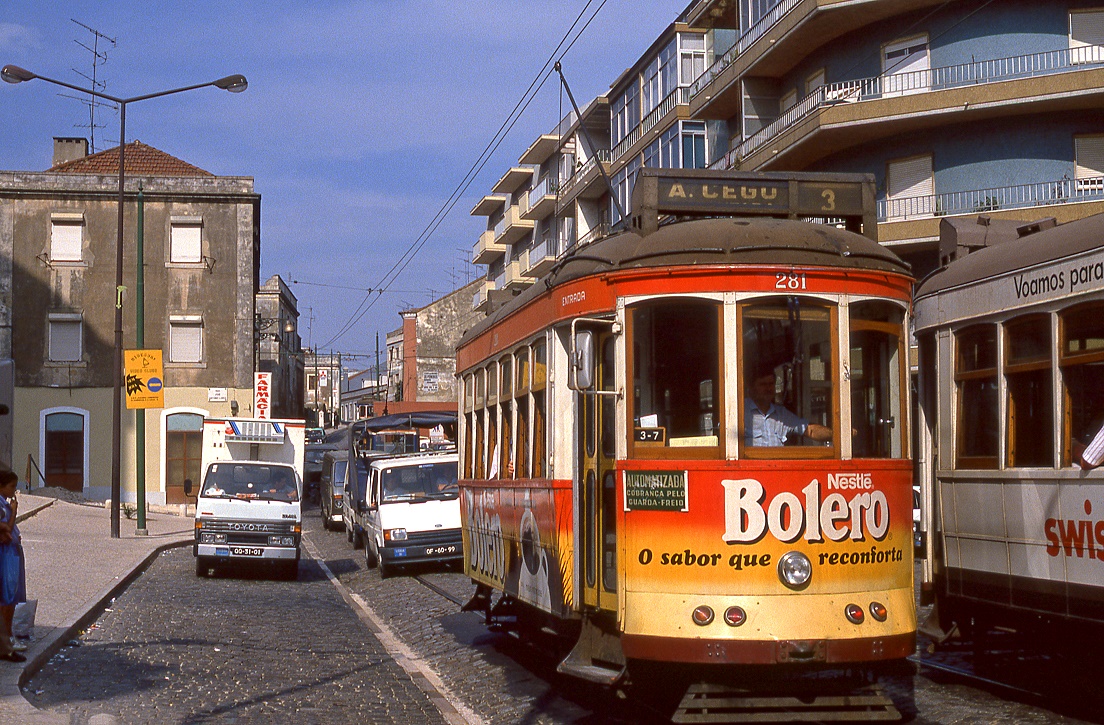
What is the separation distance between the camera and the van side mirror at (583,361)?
8.03 meters

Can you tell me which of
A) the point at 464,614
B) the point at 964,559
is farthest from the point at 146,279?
the point at 964,559

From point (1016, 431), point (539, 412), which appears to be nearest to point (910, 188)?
point (1016, 431)

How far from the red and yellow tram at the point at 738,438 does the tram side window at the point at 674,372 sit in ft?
0.04

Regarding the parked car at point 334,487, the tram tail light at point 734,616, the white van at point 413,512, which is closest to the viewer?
the tram tail light at point 734,616

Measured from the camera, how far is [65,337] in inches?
1788

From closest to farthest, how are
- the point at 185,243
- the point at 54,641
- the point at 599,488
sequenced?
1. the point at 599,488
2. the point at 54,641
3. the point at 185,243

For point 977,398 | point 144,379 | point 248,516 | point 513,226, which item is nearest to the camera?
point 977,398

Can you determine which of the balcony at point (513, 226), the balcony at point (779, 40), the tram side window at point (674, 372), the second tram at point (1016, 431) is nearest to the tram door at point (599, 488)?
the tram side window at point (674, 372)

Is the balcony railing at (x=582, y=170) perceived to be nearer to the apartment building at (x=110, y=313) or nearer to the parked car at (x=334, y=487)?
the apartment building at (x=110, y=313)

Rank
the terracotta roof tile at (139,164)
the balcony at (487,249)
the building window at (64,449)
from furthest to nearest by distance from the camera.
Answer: the balcony at (487,249) → the terracotta roof tile at (139,164) → the building window at (64,449)

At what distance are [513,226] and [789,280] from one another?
6020 centimetres

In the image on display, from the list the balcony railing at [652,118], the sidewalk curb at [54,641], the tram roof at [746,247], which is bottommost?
the sidewalk curb at [54,641]

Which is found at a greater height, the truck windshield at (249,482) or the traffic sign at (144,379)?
the traffic sign at (144,379)

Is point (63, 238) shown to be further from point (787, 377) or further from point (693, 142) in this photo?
point (787, 377)
